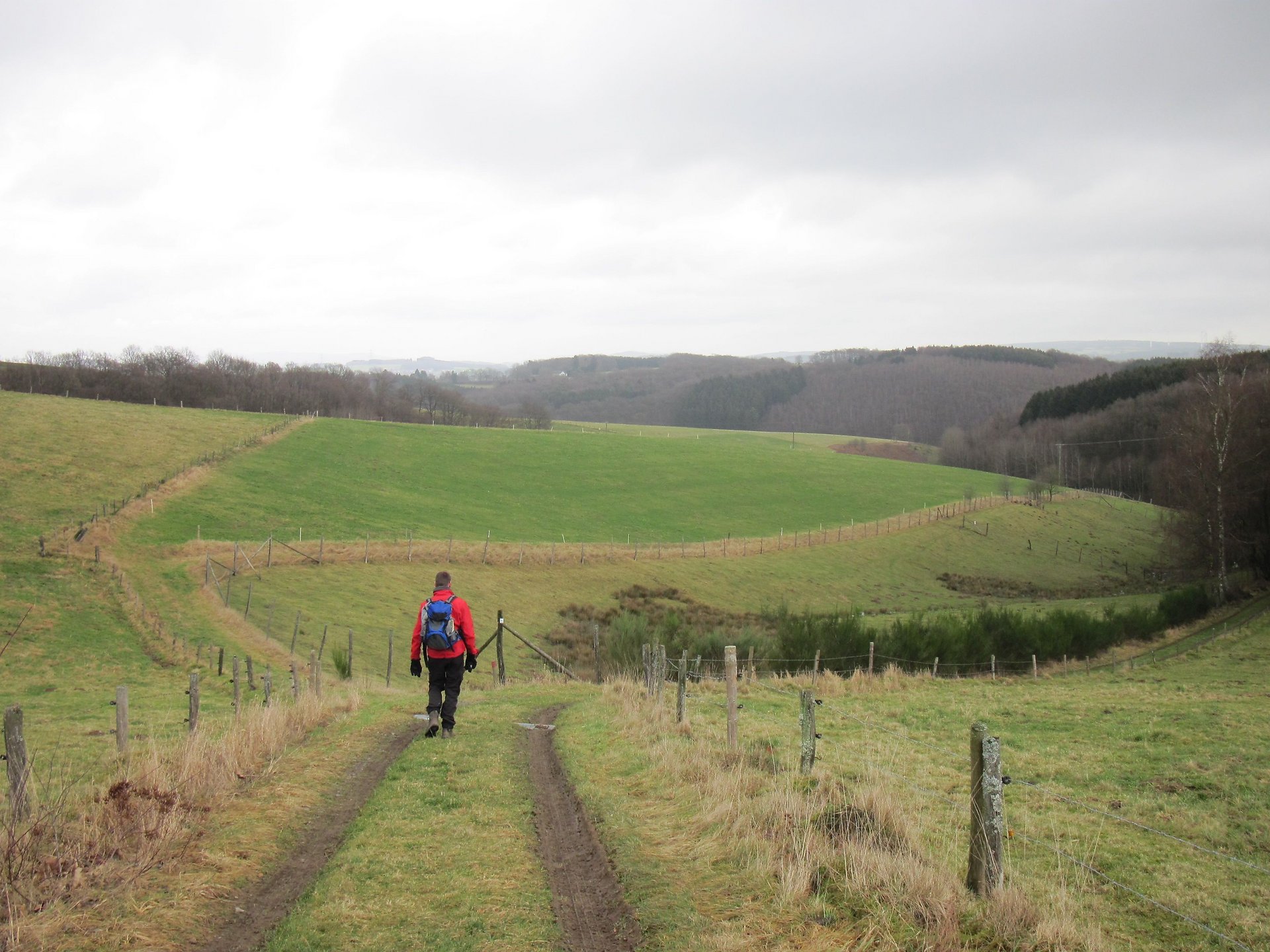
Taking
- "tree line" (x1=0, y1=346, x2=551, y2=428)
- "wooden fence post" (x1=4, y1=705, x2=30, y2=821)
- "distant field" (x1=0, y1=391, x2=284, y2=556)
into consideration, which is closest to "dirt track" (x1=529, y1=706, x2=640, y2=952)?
"wooden fence post" (x1=4, y1=705, x2=30, y2=821)

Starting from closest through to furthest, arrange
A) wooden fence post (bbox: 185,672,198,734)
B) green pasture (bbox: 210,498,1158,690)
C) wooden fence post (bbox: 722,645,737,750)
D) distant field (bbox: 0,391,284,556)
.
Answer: wooden fence post (bbox: 722,645,737,750)
wooden fence post (bbox: 185,672,198,734)
green pasture (bbox: 210,498,1158,690)
distant field (bbox: 0,391,284,556)

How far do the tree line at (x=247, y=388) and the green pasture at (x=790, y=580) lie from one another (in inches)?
2110

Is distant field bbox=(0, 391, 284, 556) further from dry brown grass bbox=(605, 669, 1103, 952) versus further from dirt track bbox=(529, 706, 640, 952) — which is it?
dry brown grass bbox=(605, 669, 1103, 952)

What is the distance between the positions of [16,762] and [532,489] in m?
60.4

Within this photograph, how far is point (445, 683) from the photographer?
1173 centimetres

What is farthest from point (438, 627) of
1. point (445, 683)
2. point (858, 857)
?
point (858, 857)

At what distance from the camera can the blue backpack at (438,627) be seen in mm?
11445

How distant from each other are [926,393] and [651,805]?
190 m

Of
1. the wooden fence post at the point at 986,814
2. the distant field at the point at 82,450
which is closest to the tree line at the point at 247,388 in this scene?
the distant field at the point at 82,450

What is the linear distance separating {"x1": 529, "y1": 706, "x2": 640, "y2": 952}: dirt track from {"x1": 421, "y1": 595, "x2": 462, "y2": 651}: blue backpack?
257cm

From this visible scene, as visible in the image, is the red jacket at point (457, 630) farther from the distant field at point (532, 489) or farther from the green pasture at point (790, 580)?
the distant field at point (532, 489)

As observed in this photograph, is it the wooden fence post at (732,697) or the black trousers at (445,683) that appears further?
the black trousers at (445,683)

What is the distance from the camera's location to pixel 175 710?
17953 millimetres

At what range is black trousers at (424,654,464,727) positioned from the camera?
11625 mm
